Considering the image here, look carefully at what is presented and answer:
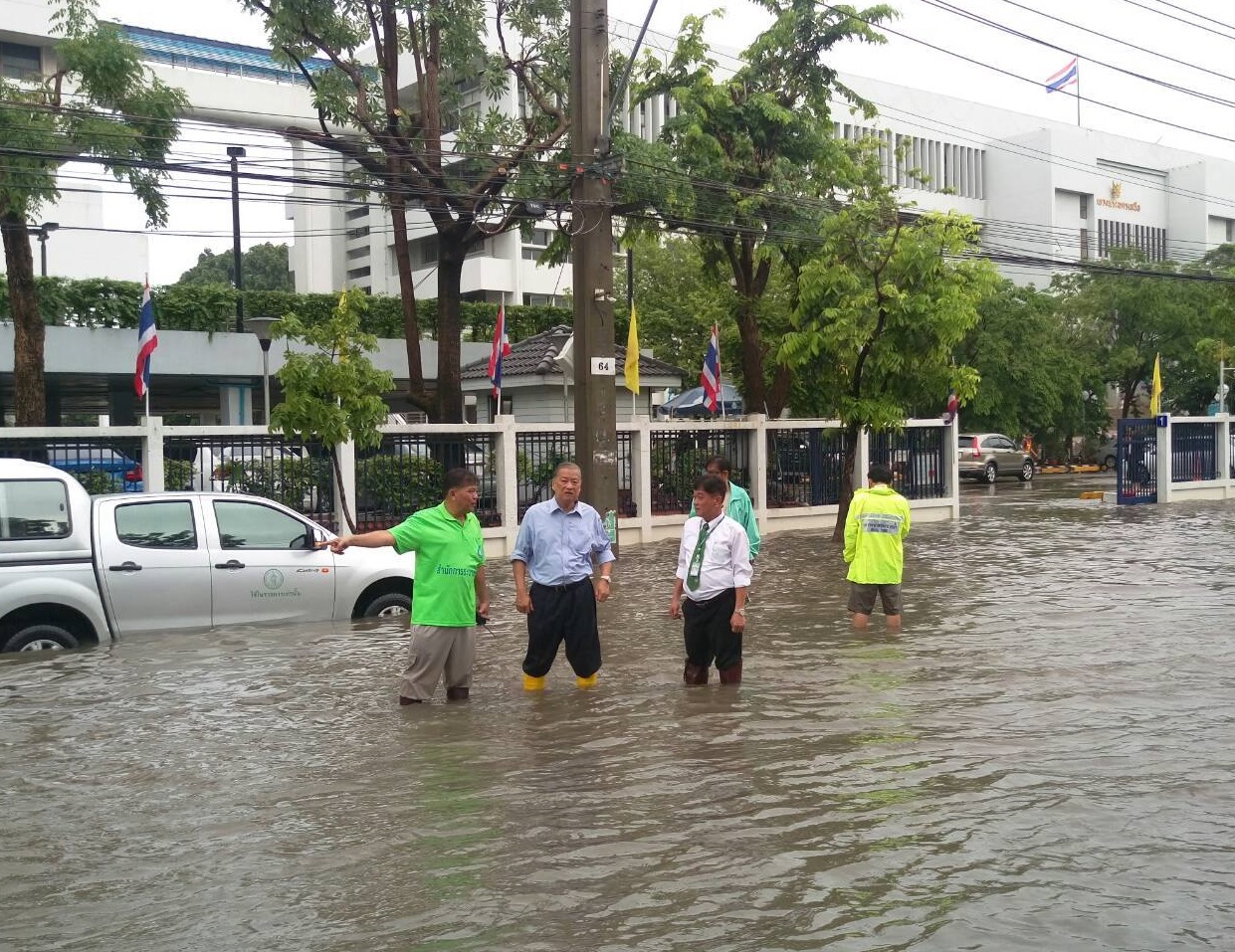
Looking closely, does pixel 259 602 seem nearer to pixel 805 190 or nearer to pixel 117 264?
pixel 805 190

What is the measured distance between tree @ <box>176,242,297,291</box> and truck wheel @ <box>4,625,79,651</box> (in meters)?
71.7

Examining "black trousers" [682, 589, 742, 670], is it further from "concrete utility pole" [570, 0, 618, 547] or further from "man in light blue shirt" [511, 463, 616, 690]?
"concrete utility pole" [570, 0, 618, 547]

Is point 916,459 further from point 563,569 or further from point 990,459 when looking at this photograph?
point 563,569

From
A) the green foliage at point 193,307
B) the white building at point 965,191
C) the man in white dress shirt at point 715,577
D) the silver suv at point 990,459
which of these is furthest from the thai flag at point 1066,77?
the man in white dress shirt at point 715,577

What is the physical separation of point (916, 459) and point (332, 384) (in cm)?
1485

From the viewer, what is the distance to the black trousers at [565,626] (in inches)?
348

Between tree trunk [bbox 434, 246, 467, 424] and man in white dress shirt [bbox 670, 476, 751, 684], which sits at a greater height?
tree trunk [bbox 434, 246, 467, 424]

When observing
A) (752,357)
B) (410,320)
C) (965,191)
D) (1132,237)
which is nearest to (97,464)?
(410,320)

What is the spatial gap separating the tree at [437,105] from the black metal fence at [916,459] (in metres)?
9.03

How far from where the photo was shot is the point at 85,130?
64.3 feet

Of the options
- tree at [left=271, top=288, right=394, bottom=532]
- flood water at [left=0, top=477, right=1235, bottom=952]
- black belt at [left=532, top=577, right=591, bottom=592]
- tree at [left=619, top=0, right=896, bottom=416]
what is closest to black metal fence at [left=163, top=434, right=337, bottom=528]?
tree at [left=271, top=288, right=394, bottom=532]

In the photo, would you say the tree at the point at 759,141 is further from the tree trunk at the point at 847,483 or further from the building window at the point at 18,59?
the building window at the point at 18,59

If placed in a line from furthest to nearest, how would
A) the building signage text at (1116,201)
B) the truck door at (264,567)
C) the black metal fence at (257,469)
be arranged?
the building signage text at (1116,201)
the black metal fence at (257,469)
the truck door at (264,567)

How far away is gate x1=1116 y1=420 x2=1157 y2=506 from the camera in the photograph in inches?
1259
